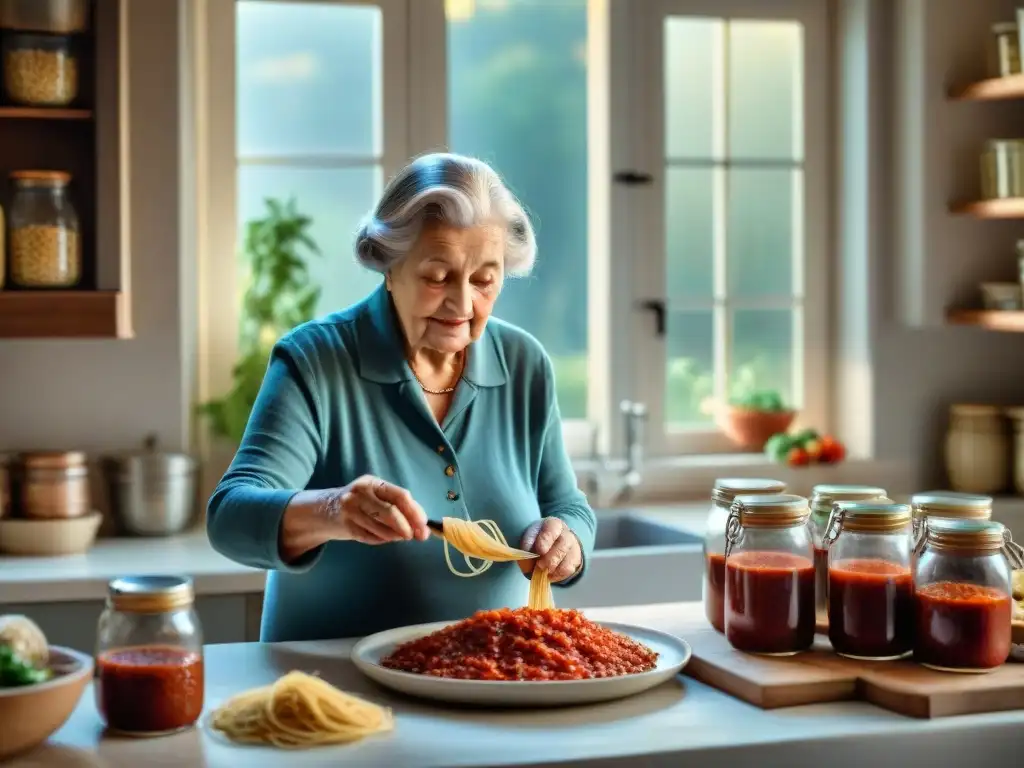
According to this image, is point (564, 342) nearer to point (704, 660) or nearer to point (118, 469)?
point (118, 469)

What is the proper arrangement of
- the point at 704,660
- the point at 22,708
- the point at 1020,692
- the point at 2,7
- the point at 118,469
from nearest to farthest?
the point at 22,708 < the point at 1020,692 < the point at 704,660 < the point at 2,7 < the point at 118,469

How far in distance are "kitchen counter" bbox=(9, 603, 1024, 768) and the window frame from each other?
7.74 ft

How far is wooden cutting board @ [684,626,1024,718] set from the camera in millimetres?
1712

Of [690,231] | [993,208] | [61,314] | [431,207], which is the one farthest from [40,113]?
[993,208]

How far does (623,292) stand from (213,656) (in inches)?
91.5

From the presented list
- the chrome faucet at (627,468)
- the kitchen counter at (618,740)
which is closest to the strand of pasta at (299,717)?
the kitchen counter at (618,740)

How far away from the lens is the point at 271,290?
3734mm

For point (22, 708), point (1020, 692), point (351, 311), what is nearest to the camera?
point (22, 708)

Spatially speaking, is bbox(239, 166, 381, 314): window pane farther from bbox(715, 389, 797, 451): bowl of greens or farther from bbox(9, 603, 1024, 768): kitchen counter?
bbox(9, 603, 1024, 768): kitchen counter

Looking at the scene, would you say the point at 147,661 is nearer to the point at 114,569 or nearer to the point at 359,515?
the point at 359,515

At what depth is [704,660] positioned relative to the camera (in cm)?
188

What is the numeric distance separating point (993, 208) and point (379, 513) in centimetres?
264

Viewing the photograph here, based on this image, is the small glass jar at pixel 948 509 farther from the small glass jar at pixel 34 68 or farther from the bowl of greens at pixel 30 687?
the small glass jar at pixel 34 68

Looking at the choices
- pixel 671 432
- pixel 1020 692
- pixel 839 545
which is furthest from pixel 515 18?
pixel 1020 692
